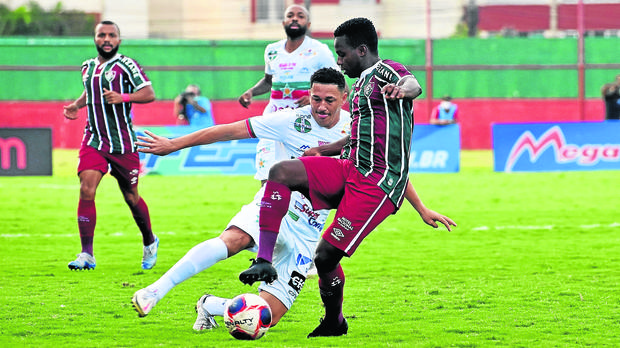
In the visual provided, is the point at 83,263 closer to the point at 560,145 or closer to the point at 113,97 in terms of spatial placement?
the point at 113,97

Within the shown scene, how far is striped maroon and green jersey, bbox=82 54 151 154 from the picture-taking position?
922cm

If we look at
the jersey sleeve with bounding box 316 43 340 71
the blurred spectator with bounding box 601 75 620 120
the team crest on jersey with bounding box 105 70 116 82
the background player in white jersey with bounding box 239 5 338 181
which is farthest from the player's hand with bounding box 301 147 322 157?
the blurred spectator with bounding box 601 75 620 120

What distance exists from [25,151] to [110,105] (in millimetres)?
9624

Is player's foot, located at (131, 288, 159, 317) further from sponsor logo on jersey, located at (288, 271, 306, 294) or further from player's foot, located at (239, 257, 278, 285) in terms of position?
sponsor logo on jersey, located at (288, 271, 306, 294)

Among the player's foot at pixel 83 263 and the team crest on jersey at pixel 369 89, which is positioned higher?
the team crest on jersey at pixel 369 89

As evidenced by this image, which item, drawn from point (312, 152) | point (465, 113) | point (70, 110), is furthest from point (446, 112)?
point (312, 152)

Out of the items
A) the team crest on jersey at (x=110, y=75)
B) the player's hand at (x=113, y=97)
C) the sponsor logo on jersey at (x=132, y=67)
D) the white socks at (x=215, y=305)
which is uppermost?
the sponsor logo on jersey at (x=132, y=67)

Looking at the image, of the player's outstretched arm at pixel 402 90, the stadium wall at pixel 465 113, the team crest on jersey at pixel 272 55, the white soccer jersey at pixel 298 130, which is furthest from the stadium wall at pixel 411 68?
the player's outstretched arm at pixel 402 90

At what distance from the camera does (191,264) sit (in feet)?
19.0

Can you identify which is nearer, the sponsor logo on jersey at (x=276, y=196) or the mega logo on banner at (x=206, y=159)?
the sponsor logo on jersey at (x=276, y=196)

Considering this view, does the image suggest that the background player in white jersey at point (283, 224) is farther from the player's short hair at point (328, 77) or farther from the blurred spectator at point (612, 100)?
the blurred spectator at point (612, 100)

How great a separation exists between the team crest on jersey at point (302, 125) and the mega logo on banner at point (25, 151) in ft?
40.4

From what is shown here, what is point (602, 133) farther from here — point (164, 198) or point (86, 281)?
point (86, 281)

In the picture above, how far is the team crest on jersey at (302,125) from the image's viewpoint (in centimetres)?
652
